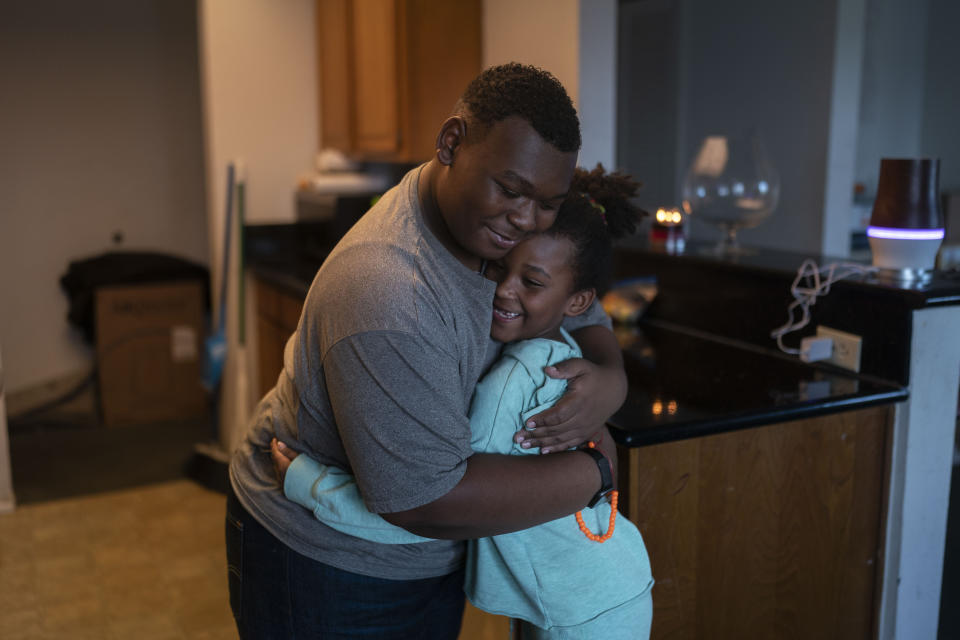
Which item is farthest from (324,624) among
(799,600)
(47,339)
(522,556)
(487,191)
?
(47,339)

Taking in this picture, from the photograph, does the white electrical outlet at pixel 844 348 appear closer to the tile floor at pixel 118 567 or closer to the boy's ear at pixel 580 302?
the boy's ear at pixel 580 302

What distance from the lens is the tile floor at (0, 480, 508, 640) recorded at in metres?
2.52

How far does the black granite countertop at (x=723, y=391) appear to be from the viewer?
1488 mm

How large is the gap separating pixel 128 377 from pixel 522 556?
11.7ft

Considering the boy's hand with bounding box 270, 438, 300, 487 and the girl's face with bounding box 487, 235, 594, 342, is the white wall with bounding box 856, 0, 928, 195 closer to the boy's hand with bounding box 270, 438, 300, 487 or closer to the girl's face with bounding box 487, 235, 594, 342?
the girl's face with bounding box 487, 235, 594, 342

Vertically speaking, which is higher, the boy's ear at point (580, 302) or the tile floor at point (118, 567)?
the boy's ear at point (580, 302)

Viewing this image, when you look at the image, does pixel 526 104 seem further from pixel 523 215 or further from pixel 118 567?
pixel 118 567

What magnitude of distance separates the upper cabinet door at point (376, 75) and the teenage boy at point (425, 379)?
2241mm

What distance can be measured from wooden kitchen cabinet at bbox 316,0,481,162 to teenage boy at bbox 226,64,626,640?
2133 mm

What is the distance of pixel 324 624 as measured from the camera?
125 cm

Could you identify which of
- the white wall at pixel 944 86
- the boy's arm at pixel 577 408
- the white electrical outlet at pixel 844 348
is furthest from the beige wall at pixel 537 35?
the white wall at pixel 944 86

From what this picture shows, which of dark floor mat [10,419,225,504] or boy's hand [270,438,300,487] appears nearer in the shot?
boy's hand [270,438,300,487]

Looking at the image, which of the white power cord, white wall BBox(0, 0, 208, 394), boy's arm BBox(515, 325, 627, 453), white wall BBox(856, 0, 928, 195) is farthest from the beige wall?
white wall BBox(856, 0, 928, 195)

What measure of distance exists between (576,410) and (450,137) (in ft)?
1.37
